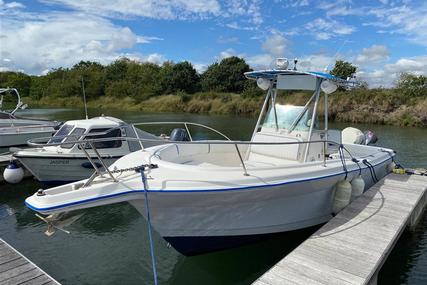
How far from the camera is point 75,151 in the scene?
32.3 ft

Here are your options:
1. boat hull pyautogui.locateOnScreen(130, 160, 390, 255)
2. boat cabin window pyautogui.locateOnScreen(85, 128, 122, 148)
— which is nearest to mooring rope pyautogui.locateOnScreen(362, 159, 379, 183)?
boat hull pyautogui.locateOnScreen(130, 160, 390, 255)

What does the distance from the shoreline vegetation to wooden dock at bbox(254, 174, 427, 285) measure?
17.1m

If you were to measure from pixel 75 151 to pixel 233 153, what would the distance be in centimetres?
480

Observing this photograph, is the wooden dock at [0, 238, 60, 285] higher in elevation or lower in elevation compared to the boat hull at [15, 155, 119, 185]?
lower

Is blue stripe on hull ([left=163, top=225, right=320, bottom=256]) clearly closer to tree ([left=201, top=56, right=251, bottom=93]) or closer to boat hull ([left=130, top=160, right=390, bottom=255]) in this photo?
boat hull ([left=130, top=160, right=390, bottom=255])

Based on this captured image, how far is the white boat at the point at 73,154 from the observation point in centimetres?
949

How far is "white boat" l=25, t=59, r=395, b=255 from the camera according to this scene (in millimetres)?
4652

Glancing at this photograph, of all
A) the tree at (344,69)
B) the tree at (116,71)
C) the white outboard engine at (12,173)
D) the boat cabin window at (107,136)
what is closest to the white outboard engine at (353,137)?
the boat cabin window at (107,136)

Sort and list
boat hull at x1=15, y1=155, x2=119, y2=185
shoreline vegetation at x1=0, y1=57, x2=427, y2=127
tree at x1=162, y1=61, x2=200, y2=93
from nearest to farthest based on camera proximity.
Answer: boat hull at x1=15, y1=155, x2=119, y2=185 → shoreline vegetation at x1=0, y1=57, x2=427, y2=127 → tree at x1=162, y1=61, x2=200, y2=93

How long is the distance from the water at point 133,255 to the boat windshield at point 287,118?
6.72 feet

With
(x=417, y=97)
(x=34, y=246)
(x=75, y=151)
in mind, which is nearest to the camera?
(x=34, y=246)

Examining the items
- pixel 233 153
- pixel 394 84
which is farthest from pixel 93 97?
pixel 233 153

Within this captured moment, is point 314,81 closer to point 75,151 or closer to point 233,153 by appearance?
point 233,153

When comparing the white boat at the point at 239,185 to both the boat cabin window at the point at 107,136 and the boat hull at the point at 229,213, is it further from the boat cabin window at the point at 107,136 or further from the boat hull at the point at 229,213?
the boat cabin window at the point at 107,136
